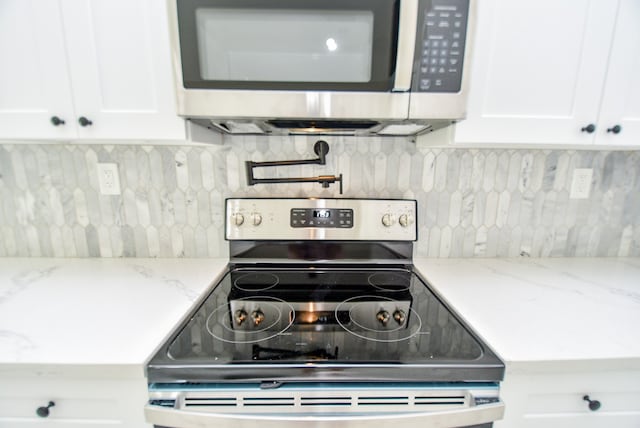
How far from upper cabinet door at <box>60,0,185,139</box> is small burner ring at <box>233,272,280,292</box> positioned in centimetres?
53

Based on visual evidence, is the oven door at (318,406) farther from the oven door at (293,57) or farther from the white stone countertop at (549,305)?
the oven door at (293,57)

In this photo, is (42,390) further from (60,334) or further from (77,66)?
(77,66)

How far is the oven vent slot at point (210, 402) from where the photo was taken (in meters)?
0.65

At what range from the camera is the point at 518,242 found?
4.17 feet

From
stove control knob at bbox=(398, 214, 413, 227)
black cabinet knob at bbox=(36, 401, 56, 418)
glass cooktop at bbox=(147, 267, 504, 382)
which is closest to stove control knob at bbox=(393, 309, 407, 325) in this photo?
glass cooktop at bbox=(147, 267, 504, 382)

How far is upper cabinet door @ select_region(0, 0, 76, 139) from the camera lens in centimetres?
79

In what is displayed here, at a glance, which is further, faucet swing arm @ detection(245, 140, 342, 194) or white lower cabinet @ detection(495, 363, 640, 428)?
faucet swing arm @ detection(245, 140, 342, 194)

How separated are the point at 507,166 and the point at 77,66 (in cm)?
147

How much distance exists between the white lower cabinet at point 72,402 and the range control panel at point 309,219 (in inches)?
23.2

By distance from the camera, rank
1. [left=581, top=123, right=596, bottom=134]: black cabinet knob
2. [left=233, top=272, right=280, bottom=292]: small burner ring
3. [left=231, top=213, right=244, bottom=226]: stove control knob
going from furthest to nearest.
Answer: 1. [left=231, top=213, right=244, bottom=226]: stove control knob
2. [left=233, top=272, right=280, bottom=292]: small burner ring
3. [left=581, top=123, right=596, bottom=134]: black cabinet knob

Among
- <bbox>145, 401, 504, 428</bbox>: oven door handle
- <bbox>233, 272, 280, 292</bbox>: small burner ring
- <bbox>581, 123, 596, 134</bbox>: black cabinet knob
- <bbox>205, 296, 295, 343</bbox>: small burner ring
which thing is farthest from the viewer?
<bbox>233, 272, 280, 292</bbox>: small burner ring

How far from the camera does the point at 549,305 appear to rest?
2.92ft

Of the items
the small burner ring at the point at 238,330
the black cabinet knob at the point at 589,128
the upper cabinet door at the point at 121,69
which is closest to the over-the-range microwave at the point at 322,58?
the upper cabinet door at the point at 121,69

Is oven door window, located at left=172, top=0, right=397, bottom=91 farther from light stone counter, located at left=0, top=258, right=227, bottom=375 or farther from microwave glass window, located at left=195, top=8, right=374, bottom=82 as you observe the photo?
light stone counter, located at left=0, top=258, right=227, bottom=375
